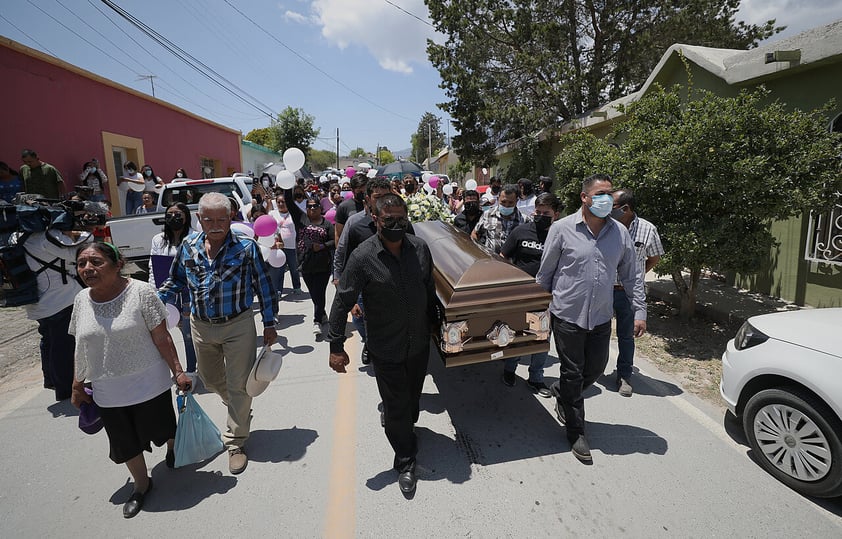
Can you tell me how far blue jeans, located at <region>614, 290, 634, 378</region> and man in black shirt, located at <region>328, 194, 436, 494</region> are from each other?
211 centimetres

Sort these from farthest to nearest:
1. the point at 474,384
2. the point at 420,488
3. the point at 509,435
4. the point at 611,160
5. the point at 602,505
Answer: the point at 611,160 → the point at 474,384 → the point at 509,435 → the point at 420,488 → the point at 602,505

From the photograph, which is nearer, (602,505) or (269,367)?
(602,505)

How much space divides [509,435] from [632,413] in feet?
3.67

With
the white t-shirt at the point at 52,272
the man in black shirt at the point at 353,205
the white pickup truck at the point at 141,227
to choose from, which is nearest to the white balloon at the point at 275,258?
the man in black shirt at the point at 353,205

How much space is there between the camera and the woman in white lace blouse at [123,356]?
2.47 m

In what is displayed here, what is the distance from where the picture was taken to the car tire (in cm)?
250

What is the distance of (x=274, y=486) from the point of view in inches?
112

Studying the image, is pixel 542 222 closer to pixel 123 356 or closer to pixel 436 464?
pixel 436 464

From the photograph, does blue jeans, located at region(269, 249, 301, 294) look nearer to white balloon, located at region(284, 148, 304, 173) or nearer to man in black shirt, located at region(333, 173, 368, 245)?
man in black shirt, located at region(333, 173, 368, 245)

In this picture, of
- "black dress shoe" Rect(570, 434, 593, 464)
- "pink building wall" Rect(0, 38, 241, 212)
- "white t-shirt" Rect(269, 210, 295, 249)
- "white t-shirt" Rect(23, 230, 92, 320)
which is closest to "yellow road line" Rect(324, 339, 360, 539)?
"black dress shoe" Rect(570, 434, 593, 464)

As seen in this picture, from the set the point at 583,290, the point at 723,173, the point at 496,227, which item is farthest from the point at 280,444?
the point at 723,173

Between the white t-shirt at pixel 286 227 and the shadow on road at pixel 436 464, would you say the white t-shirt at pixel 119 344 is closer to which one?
the shadow on road at pixel 436 464

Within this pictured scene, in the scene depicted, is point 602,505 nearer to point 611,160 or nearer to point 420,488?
point 420,488

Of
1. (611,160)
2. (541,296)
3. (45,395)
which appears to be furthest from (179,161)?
(541,296)
